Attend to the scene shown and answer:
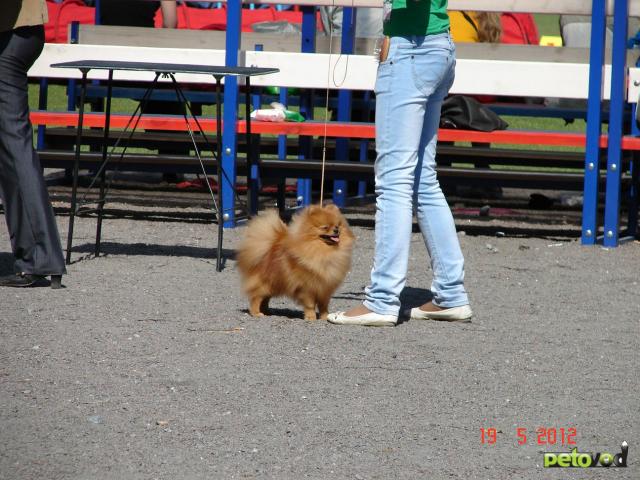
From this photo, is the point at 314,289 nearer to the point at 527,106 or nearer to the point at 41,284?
the point at 41,284

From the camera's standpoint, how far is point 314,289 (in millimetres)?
5887

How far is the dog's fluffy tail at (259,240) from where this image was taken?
5.99 m

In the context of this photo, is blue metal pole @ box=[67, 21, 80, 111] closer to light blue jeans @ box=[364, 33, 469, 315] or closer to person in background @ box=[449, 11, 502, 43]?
person in background @ box=[449, 11, 502, 43]

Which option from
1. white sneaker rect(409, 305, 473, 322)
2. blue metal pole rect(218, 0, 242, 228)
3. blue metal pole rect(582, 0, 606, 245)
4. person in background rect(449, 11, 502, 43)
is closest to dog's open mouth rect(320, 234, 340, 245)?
white sneaker rect(409, 305, 473, 322)

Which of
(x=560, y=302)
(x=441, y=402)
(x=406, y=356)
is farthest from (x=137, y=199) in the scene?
(x=441, y=402)

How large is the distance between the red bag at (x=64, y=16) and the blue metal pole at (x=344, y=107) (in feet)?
15.7

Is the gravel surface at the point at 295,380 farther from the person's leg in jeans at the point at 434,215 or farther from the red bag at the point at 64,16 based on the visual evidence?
the red bag at the point at 64,16

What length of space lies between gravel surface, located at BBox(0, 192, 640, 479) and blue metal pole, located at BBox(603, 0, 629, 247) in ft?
4.75

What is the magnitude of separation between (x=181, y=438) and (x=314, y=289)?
6.37 feet

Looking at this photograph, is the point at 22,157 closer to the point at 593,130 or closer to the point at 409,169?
the point at 409,169

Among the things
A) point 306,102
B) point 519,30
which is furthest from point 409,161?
point 519,30

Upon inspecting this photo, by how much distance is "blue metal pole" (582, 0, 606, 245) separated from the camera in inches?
350

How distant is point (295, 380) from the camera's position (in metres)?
4.85

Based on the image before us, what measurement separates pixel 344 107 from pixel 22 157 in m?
5.08
